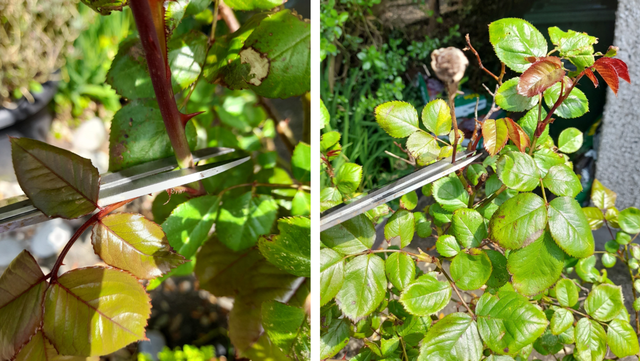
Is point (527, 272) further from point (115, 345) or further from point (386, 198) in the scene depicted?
point (115, 345)

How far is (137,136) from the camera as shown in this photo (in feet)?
0.72

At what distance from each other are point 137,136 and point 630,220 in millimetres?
548

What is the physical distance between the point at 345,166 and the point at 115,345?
242 millimetres

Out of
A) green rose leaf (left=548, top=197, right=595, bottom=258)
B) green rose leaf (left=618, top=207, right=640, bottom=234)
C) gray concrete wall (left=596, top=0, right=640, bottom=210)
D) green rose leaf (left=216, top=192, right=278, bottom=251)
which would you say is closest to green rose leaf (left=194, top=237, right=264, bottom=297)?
green rose leaf (left=216, top=192, right=278, bottom=251)

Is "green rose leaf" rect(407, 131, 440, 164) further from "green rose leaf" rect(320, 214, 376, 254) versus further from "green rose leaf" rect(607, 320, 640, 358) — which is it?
"green rose leaf" rect(607, 320, 640, 358)

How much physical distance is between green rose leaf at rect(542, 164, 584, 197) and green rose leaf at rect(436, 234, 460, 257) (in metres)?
0.09

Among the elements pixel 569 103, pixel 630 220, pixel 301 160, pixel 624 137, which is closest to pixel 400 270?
pixel 301 160

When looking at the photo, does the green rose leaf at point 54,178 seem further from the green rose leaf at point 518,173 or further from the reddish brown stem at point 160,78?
the green rose leaf at point 518,173

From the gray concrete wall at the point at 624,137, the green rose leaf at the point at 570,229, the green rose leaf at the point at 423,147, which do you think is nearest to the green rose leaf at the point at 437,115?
the green rose leaf at the point at 423,147

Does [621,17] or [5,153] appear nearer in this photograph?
[5,153]

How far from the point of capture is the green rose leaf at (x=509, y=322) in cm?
26

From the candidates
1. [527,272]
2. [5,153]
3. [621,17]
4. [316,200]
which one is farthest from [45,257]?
[621,17]

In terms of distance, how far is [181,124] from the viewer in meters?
0.20

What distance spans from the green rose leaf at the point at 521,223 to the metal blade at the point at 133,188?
0.21 metres
